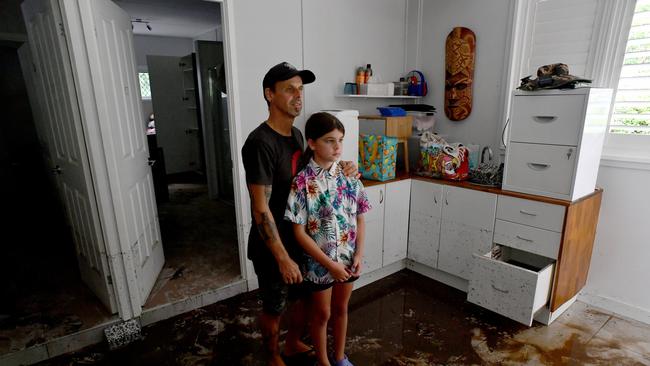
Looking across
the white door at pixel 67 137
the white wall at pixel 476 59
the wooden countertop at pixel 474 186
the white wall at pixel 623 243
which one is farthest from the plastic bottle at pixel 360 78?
the white door at pixel 67 137

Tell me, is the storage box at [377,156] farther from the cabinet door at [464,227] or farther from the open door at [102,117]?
the open door at [102,117]

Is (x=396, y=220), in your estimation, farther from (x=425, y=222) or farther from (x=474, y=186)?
(x=474, y=186)

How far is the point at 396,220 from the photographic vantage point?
2.82 metres

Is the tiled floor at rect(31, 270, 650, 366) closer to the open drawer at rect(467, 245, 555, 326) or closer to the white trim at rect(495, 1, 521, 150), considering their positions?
the open drawer at rect(467, 245, 555, 326)

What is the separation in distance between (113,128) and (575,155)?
8.87ft

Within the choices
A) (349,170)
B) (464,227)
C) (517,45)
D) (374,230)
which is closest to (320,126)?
(349,170)

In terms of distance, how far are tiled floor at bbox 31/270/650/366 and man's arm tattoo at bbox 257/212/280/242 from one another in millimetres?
941

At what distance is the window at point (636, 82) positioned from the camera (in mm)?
2135

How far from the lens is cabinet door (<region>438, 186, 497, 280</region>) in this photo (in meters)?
2.46

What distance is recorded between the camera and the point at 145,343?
6.89 feet

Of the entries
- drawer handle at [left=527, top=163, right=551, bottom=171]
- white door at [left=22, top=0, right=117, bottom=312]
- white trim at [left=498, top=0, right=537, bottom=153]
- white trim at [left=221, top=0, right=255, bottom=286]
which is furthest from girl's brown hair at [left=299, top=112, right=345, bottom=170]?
white trim at [left=498, top=0, right=537, bottom=153]

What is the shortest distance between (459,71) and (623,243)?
1.70 meters

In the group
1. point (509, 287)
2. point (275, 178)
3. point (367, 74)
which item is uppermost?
point (367, 74)

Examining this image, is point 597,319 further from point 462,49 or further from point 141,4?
point 141,4
